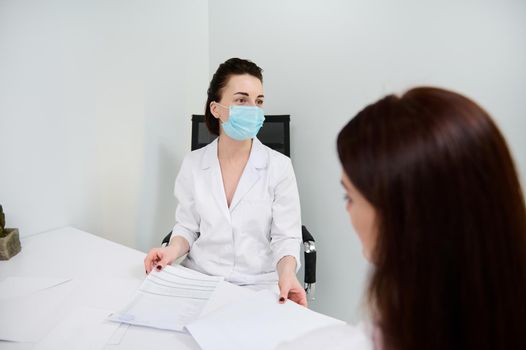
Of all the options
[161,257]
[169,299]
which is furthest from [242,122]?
[169,299]

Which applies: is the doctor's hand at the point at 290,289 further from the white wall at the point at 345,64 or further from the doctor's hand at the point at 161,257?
the white wall at the point at 345,64

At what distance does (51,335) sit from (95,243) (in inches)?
24.6

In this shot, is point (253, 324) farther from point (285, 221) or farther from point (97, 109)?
point (97, 109)

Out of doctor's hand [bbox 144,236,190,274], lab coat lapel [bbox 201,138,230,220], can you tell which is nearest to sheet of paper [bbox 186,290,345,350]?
doctor's hand [bbox 144,236,190,274]

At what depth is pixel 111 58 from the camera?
1576 mm

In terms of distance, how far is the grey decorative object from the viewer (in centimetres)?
116

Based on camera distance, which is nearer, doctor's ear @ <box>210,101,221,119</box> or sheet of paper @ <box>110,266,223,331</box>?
sheet of paper @ <box>110,266,223,331</box>

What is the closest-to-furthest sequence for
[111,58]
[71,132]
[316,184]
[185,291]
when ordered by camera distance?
[185,291] < [71,132] < [111,58] < [316,184]

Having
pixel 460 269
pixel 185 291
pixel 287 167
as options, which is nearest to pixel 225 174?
pixel 287 167

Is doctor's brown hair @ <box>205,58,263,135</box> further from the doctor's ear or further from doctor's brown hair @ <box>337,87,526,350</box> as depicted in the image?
doctor's brown hair @ <box>337,87,526,350</box>

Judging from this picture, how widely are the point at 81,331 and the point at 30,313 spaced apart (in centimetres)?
19

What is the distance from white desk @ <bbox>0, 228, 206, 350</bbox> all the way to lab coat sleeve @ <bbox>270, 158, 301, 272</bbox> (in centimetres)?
49

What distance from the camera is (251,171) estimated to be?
4.51 feet

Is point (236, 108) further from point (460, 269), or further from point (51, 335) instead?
point (460, 269)
